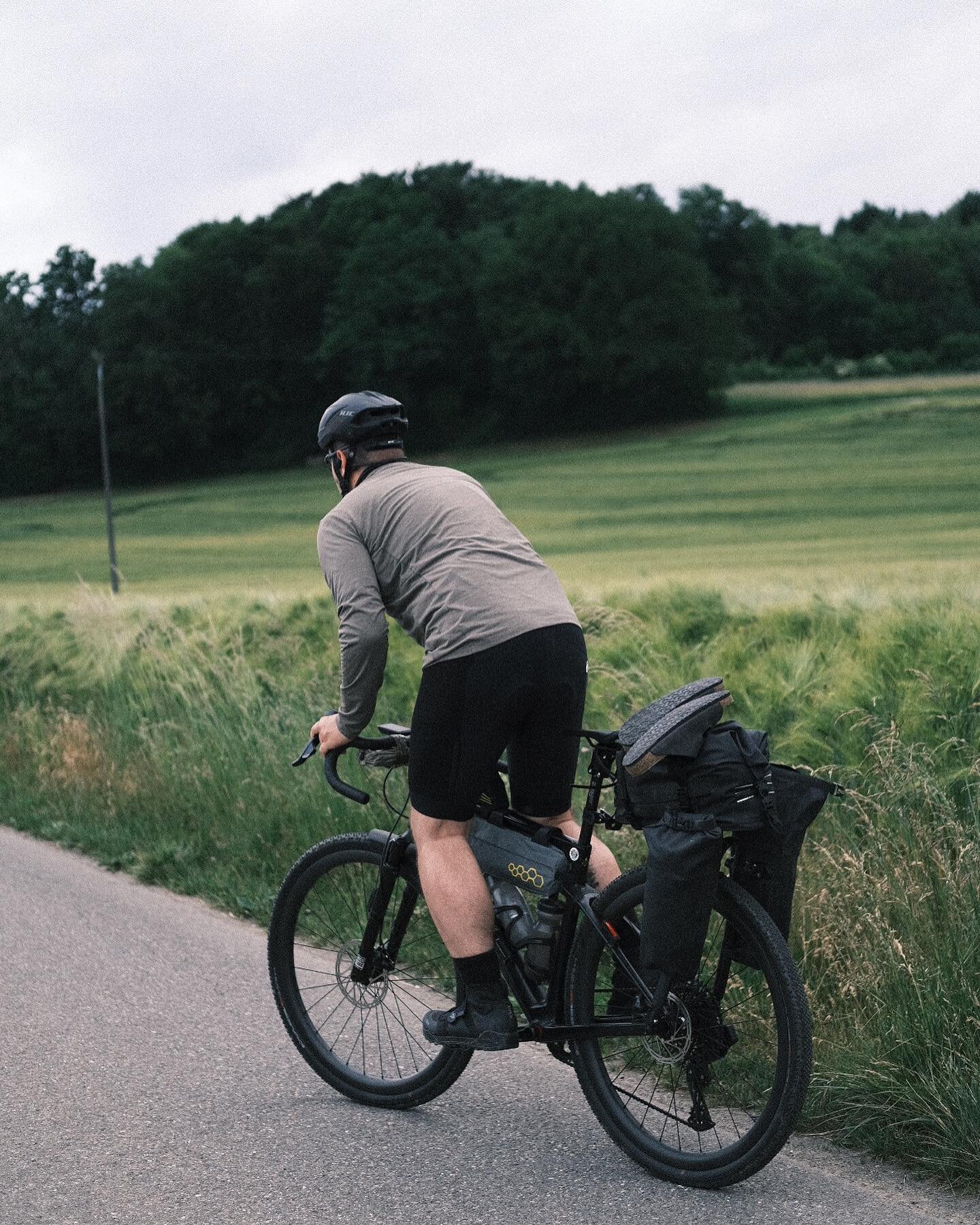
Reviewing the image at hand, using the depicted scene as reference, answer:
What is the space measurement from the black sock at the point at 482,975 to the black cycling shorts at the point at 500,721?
1.20 ft

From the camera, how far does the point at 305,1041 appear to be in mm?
4383

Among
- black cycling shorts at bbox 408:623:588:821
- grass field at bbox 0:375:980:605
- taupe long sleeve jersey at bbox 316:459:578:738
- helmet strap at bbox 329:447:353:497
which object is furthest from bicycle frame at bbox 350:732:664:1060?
grass field at bbox 0:375:980:605

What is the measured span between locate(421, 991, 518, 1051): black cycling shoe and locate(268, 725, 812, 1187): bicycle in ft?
0.17

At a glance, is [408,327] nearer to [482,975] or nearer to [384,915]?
[384,915]

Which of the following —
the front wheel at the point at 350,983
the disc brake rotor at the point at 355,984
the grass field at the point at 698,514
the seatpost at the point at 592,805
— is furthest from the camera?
the grass field at the point at 698,514

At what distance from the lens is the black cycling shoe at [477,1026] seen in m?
3.84

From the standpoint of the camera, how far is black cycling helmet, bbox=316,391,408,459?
13.3 feet

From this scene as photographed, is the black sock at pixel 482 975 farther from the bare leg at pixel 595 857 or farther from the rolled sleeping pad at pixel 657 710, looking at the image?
the rolled sleeping pad at pixel 657 710

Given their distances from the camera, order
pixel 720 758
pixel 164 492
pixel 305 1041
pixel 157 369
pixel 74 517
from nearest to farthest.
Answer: pixel 720 758 < pixel 305 1041 < pixel 74 517 < pixel 164 492 < pixel 157 369

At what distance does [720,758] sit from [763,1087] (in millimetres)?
1079

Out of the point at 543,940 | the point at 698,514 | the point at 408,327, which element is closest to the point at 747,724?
the point at 543,940

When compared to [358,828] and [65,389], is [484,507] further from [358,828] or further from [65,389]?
[65,389]

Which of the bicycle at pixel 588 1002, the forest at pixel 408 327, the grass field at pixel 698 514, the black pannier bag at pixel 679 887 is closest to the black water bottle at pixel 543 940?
the bicycle at pixel 588 1002

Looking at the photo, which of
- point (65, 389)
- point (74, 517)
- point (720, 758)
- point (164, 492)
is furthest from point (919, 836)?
point (65, 389)
